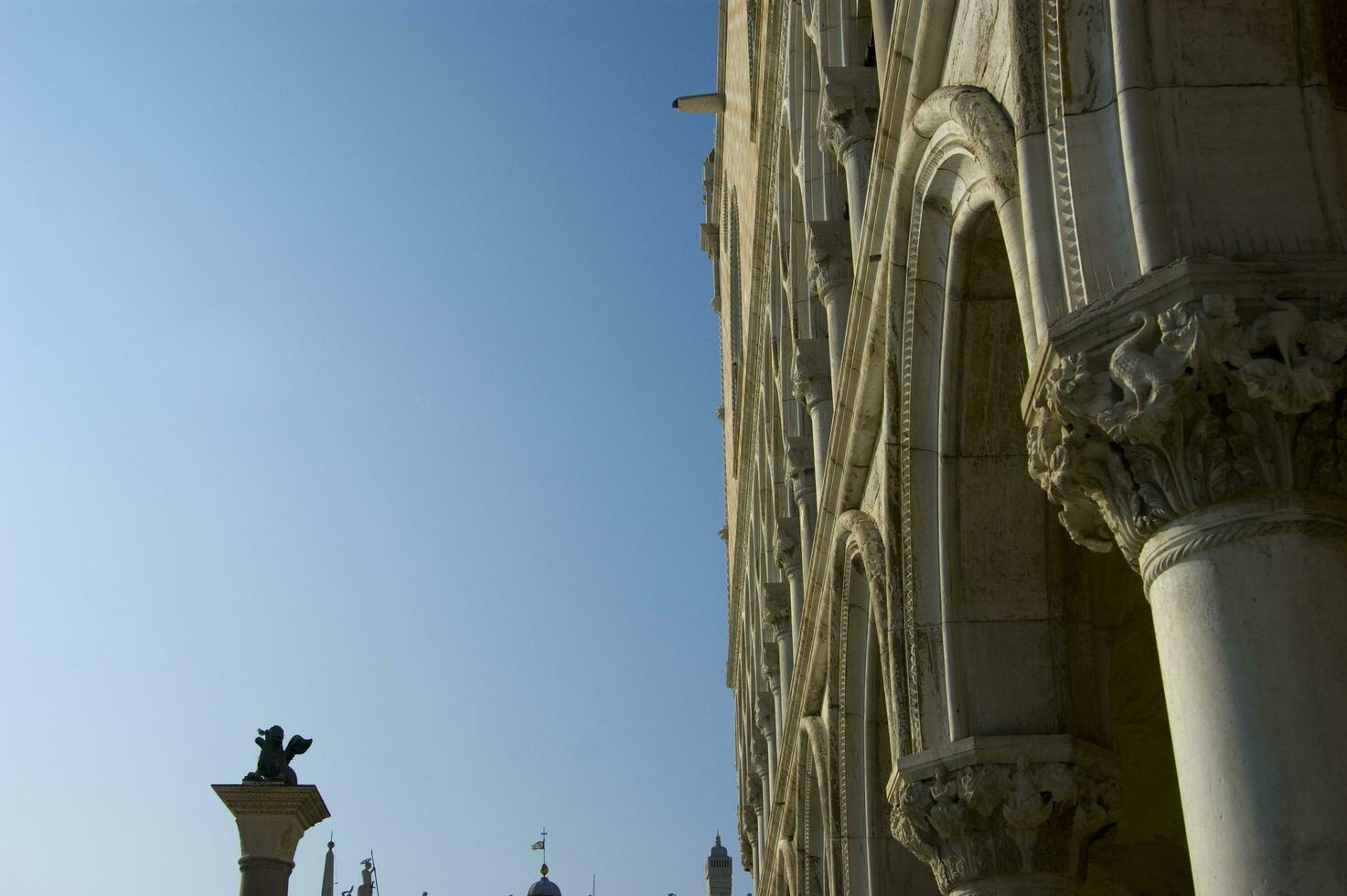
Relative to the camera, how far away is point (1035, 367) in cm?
620

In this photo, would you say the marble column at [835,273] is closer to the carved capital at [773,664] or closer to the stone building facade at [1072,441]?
the stone building facade at [1072,441]

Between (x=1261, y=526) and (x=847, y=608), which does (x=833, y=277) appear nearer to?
(x=847, y=608)

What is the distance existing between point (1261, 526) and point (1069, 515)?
0.94m

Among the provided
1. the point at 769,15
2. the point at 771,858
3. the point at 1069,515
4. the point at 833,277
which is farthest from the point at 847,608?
the point at 771,858

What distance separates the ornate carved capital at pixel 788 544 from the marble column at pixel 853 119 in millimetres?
6630

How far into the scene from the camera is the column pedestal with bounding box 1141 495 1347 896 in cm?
497

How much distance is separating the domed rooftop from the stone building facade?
92.3 metres

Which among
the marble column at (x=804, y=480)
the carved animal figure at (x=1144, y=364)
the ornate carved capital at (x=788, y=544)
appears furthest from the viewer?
the ornate carved capital at (x=788, y=544)

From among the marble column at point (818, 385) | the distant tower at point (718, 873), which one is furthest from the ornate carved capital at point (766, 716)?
the distant tower at point (718, 873)

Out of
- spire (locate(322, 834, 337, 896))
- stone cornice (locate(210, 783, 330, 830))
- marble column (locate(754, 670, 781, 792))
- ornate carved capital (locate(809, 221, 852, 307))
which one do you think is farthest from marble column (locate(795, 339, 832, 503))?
spire (locate(322, 834, 337, 896))

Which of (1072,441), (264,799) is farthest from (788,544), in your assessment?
(1072,441)

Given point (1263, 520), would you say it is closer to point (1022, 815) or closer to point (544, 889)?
point (1022, 815)

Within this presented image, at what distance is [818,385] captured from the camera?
48.4 ft

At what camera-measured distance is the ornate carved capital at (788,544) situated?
18.3m
